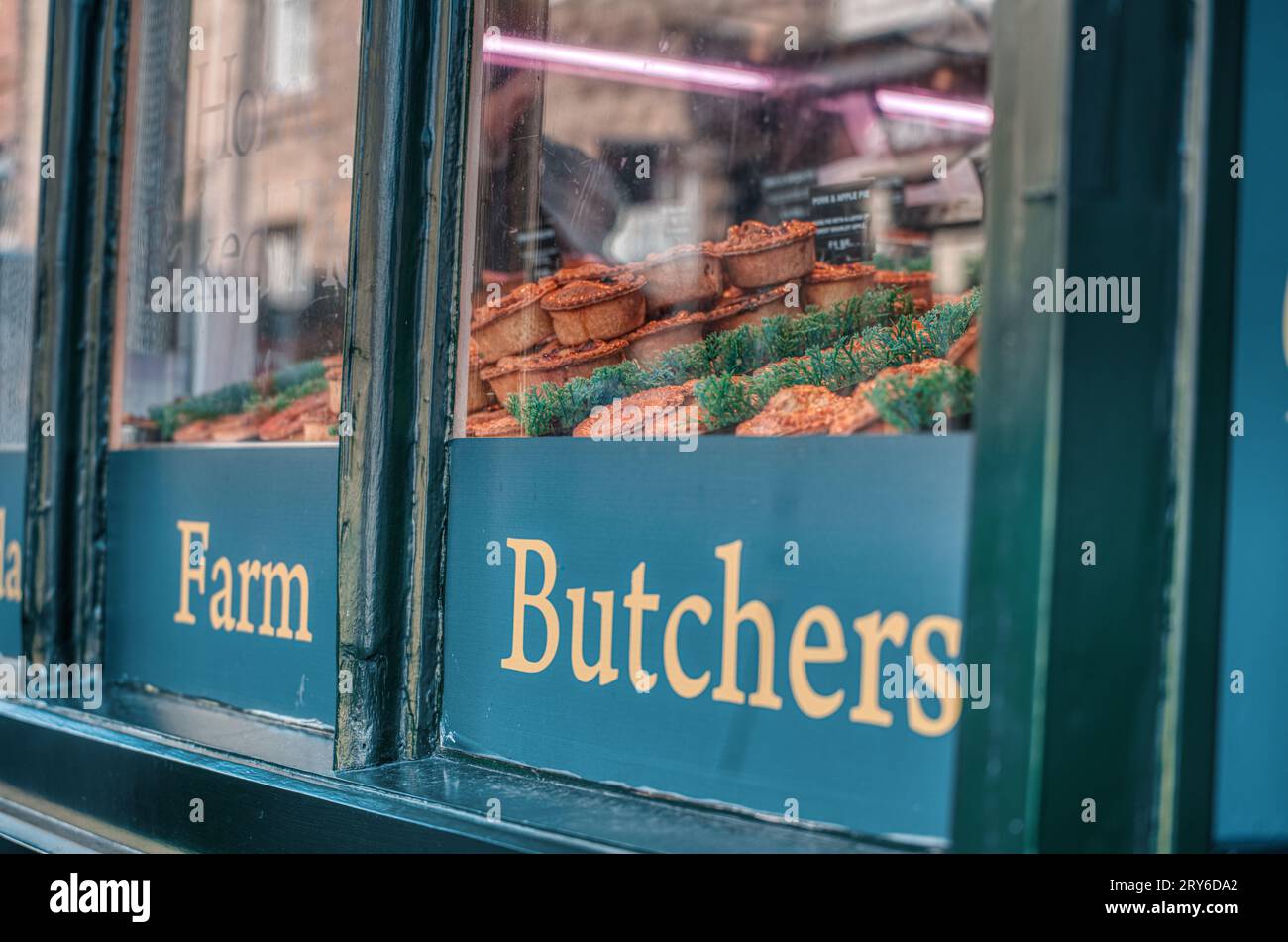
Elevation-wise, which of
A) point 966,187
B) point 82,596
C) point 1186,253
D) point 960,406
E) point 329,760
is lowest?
point 329,760

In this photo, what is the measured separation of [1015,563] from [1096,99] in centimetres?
70

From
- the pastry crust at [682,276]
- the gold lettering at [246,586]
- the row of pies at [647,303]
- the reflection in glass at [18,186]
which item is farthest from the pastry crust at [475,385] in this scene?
the reflection in glass at [18,186]

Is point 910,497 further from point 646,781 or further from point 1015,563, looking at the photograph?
point 646,781

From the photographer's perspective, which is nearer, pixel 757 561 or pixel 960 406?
pixel 960 406

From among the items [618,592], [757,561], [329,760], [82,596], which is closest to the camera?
[757,561]

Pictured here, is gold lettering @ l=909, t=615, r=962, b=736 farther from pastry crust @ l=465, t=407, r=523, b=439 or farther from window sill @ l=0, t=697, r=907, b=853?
pastry crust @ l=465, t=407, r=523, b=439

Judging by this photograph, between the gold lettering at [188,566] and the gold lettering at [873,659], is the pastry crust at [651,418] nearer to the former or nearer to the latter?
the gold lettering at [873,659]

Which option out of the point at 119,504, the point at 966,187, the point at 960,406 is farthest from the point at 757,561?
the point at 119,504

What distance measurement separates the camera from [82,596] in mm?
3859

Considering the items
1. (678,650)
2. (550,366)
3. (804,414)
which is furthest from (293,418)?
(804,414)

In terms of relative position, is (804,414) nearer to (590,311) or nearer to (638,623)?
(638,623)

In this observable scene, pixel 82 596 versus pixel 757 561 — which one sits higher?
pixel 757 561

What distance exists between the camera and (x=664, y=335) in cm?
305
